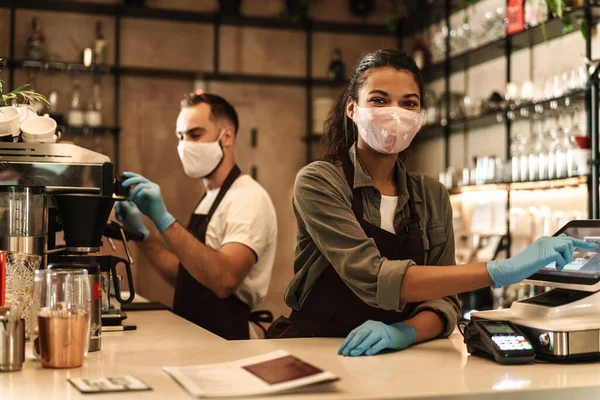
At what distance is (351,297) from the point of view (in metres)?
2.02

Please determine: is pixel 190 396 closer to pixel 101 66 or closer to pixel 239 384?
pixel 239 384

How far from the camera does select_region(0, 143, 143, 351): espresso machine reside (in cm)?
198

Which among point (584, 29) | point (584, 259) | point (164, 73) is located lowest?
point (584, 259)

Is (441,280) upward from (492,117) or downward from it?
downward

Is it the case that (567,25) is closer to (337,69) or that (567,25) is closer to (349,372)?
(337,69)

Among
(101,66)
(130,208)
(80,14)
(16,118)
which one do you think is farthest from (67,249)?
(80,14)

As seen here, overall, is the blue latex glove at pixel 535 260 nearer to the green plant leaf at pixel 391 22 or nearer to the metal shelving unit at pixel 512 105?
the metal shelving unit at pixel 512 105

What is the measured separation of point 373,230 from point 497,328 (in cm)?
46

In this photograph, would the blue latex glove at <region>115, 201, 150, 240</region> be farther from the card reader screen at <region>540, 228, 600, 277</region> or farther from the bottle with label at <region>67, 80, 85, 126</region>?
the bottle with label at <region>67, 80, 85, 126</region>

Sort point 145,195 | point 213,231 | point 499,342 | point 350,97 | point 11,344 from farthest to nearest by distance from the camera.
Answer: point 213,231
point 145,195
point 350,97
point 499,342
point 11,344

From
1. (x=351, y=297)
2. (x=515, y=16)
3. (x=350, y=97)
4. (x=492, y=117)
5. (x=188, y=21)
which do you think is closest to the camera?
(x=351, y=297)

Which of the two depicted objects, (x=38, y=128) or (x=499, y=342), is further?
(x=38, y=128)

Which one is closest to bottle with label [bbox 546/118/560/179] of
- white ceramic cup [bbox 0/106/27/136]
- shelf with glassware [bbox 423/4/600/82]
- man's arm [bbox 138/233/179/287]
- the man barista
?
shelf with glassware [bbox 423/4/600/82]

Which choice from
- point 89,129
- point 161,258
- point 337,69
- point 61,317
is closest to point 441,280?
point 61,317
